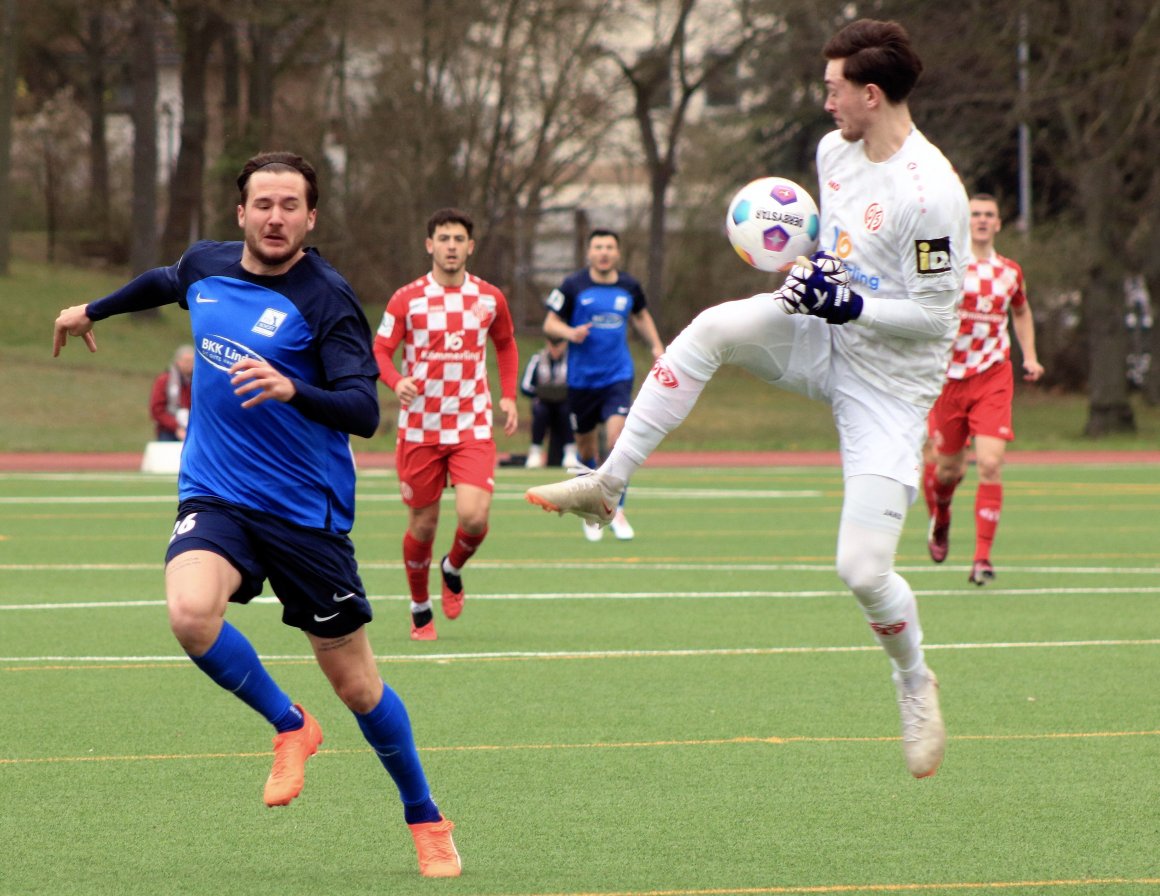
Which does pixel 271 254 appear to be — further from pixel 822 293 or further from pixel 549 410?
pixel 549 410

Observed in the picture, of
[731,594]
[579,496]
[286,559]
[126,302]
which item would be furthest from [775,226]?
[731,594]

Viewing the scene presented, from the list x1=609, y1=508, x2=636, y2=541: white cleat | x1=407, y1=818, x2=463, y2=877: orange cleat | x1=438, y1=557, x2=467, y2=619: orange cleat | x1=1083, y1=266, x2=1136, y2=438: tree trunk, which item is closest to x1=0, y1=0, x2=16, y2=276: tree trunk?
x1=1083, y1=266, x2=1136, y2=438: tree trunk

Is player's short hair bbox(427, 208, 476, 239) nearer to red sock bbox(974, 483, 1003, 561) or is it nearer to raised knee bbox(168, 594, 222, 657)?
red sock bbox(974, 483, 1003, 561)

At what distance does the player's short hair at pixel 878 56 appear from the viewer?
18.1ft

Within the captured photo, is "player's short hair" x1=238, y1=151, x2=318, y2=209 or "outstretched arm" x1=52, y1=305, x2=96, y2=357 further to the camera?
"outstretched arm" x1=52, y1=305, x2=96, y2=357

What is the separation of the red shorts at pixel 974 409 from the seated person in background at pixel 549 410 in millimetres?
10384

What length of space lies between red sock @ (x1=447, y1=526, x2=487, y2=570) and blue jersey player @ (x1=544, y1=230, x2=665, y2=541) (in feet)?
14.8

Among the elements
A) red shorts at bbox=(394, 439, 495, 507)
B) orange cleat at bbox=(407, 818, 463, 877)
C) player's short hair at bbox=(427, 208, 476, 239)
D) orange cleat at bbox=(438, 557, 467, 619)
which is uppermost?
player's short hair at bbox=(427, 208, 476, 239)

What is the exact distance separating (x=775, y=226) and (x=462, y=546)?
4.37 metres

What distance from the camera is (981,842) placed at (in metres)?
5.36

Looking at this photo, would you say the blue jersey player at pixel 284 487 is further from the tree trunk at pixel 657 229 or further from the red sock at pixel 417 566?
the tree trunk at pixel 657 229

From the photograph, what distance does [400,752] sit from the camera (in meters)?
5.06

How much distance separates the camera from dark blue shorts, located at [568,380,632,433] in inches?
575

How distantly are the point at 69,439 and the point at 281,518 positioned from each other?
24827 millimetres
